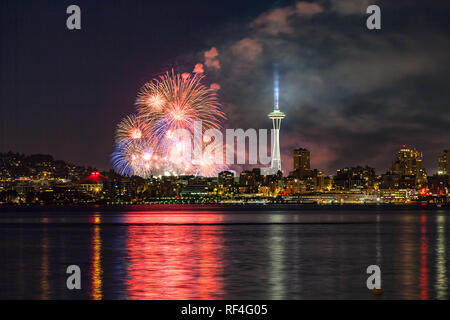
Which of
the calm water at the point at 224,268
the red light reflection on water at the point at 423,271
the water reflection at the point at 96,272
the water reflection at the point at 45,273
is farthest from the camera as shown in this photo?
the calm water at the point at 224,268

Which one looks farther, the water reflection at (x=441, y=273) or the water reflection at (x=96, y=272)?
the water reflection at (x=96, y=272)

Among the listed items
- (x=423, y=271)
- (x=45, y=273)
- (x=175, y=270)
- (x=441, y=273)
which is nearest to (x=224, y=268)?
(x=175, y=270)

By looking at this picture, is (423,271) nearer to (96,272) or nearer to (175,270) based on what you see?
(175,270)

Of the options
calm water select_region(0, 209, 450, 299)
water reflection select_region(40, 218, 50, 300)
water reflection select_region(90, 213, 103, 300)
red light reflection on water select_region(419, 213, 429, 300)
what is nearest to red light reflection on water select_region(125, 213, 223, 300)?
calm water select_region(0, 209, 450, 299)

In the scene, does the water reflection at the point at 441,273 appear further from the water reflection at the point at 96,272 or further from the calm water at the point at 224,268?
the water reflection at the point at 96,272

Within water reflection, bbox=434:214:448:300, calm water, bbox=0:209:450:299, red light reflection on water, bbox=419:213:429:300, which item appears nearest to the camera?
water reflection, bbox=434:214:448:300

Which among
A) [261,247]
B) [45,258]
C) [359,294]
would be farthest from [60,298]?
[261,247]

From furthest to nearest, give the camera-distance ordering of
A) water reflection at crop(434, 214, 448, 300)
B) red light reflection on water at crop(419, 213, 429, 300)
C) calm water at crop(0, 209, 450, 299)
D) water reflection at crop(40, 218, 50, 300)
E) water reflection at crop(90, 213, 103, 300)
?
calm water at crop(0, 209, 450, 299) → water reflection at crop(40, 218, 50, 300) → water reflection at crop(90, 213, 103, 300) → red light reflection on water at crop(419, 213, 429, 300) → water reflection at crop(434, 214, 448, 300)

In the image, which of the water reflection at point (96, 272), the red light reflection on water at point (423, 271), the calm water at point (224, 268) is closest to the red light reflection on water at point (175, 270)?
the calm water at point (224, 268)

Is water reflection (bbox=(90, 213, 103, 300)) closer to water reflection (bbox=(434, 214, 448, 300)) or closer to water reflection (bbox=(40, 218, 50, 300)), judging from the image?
water reflection (bbox=(40, 218, 50, 300))

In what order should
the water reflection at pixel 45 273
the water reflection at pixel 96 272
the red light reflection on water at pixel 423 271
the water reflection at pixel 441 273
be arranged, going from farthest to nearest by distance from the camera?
the water reflection at pixel 45 273 → the water reflection at pixel 96 272 → the red light reflection on water at pixel 423 271 → the water reflection at pixel 441 273
